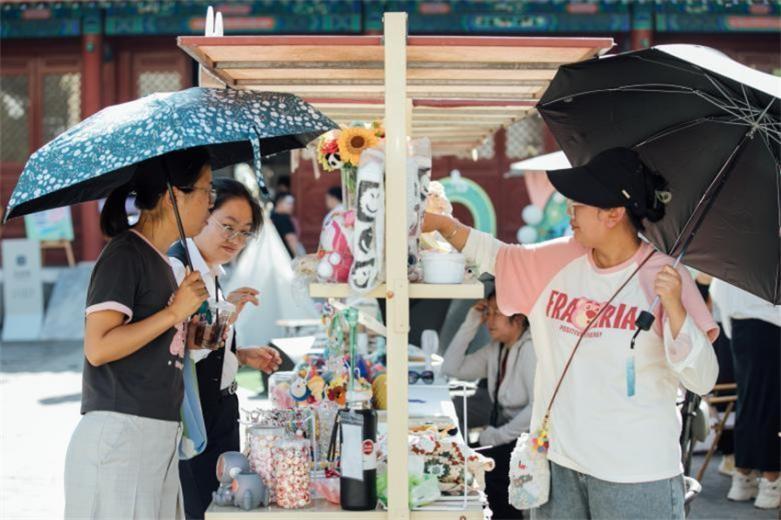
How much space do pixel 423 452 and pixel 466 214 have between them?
10667 mm

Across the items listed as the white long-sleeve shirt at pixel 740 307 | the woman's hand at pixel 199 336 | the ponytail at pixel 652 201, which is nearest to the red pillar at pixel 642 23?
the white long-sleeve shirt at pixel 740 307

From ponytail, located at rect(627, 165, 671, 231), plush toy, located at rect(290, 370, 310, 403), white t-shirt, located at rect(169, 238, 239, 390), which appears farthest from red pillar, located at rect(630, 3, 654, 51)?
ponytail, located at rect(627, 165, 671, 231)

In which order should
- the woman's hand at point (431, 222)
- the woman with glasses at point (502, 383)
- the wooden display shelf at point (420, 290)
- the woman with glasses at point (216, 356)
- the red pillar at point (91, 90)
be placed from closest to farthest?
the wooden display shelf at point (420, 290) → the woman's hand at point (431, 222) → the woman with glasses at point (216, 356) → the woman with glasses at point (502, 383) → the red pillar at point (91, 90)

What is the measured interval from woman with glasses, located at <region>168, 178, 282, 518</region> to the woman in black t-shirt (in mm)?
574

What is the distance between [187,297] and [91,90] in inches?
449

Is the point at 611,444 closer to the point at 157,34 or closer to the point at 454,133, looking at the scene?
the point at 454,133

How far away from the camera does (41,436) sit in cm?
720

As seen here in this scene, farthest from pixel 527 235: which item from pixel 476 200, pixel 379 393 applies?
pixel 379 393

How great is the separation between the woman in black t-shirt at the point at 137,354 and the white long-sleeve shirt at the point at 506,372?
2.17 metres

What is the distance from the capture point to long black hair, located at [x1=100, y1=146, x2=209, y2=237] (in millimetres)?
2922

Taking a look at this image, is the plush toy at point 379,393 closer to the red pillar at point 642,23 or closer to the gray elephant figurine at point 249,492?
the gray elephant figurine at point 249,492

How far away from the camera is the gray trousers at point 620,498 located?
106 inches

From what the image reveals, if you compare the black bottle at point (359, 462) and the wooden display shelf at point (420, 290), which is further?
the black bottle at point (359, 462)

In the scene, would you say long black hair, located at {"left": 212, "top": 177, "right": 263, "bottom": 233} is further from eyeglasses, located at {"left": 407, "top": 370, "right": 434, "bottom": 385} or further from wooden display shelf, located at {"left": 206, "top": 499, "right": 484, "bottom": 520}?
eyeglasses, located at {"left": 407, "top": 370, "right": 434, "bottom": 385}
